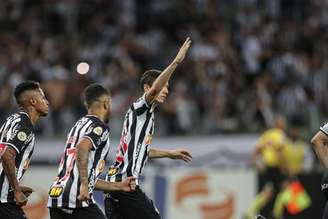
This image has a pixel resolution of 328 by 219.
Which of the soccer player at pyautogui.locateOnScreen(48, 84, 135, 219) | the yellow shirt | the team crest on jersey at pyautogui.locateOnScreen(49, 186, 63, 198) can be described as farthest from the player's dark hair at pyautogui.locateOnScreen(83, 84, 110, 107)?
the yellow shirt

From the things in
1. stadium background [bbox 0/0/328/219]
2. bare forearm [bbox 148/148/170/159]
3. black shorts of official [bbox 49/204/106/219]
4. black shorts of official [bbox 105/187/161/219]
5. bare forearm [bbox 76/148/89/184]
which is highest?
stadium background [bbox 0/0/328/219]

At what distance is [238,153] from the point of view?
63.5ft

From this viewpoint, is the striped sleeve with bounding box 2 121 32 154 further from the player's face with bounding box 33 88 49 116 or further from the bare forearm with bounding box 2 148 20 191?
the player's face with bounding box 33 88 49 116

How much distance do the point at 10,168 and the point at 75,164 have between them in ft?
2.23

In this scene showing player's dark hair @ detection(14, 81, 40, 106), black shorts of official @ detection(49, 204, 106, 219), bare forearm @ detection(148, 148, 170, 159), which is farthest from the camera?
bare forearm @ detection(148, 148, 170, 159)

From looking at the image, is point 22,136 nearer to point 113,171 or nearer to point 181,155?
point 113,171

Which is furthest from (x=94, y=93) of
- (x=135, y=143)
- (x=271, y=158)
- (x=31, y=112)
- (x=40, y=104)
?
(x=271, y=158)

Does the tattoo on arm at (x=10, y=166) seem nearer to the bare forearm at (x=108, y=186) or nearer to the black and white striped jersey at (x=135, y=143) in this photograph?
the bare forearm at (x=108, y=186)

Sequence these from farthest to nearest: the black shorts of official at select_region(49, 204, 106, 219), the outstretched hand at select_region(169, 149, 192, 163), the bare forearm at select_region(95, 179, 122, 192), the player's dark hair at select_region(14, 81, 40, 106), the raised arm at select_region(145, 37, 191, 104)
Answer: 1. the outstretched hand at select_region(169, 149, 192, 163)
2. the raised arm at select_region(145, 37, 191, 104)
3. the player's dark hair at select_region(14, 81, 40, 106)
4. the bare forearm at select_region(95, 179, 122, 192)
5. the black shorts of official at select_region(49, 204, 106, 219)

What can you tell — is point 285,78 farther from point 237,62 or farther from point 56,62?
point 56,62

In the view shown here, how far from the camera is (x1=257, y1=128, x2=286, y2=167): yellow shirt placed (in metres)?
18.3

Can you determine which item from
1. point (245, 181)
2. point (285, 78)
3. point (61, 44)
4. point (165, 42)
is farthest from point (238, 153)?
point (61, 44)

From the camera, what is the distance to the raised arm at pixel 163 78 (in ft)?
35.7

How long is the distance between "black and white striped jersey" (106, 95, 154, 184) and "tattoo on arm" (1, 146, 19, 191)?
4.35ft
